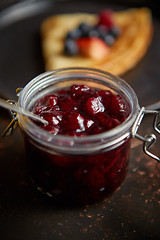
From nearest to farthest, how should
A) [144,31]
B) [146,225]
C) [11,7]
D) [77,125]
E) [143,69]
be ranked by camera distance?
[77,125] → [146,225] → [143,69] → [144,31] → [11,7]

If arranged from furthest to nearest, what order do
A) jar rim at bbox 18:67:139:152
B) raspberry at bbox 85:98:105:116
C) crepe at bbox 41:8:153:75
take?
crepe at bbox 41:8:153:75 < raspberry at bbox 85:98:105:116 < jar rim at bbox 18:67:139:152

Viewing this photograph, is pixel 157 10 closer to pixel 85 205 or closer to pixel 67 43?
pixel 67 43

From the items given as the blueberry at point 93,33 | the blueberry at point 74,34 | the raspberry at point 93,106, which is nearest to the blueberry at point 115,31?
the blueberry at point 93,33

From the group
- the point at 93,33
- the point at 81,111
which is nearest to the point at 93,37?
the point at 93,33

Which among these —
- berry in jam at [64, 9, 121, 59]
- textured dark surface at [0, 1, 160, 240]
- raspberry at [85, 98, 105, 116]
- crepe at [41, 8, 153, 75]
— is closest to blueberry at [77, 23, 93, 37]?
berry in jam at [64, 9, 121, 59]

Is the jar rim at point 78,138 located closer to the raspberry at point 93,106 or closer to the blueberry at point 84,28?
the raspberry at point 93,106

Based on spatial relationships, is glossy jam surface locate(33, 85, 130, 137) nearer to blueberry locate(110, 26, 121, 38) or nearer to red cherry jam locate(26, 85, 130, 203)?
red cherry jam locate(26, 85, 130, 203)

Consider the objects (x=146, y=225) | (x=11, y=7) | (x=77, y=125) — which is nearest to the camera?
(x=77, y=125)

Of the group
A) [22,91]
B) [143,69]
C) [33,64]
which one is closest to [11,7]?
[33,64]
